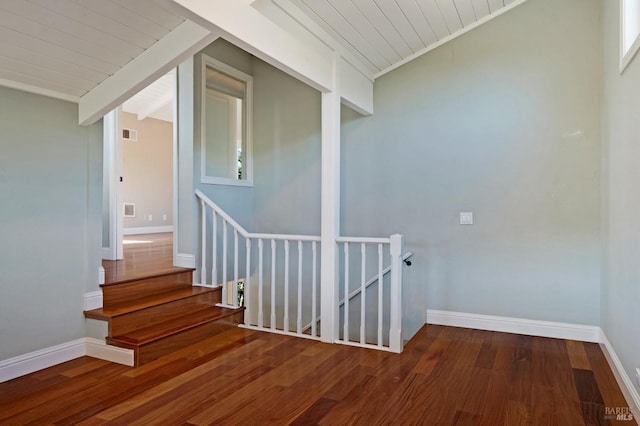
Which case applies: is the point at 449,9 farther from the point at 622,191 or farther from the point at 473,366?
the point at 473,366

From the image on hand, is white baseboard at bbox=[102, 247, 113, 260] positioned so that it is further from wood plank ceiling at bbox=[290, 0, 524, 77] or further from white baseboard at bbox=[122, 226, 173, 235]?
white baseboard at bbox=[122, 226, 173, 235]

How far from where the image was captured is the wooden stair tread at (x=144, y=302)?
116 inches

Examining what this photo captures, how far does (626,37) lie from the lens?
8.05 ft

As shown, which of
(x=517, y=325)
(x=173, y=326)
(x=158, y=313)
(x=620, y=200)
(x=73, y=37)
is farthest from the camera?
(x=517, y=325)

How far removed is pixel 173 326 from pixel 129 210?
5731mm

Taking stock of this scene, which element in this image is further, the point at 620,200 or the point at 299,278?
the point at 299,278

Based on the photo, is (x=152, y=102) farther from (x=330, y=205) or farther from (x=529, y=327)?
(x=529, y=327)

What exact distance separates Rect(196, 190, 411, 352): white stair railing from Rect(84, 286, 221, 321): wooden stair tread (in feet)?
0.66

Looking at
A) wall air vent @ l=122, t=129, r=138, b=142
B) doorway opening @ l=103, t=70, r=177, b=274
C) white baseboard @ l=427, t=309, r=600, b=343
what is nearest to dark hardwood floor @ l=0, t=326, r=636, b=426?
white baseboard @ l=427, t=309, r=600, b=343

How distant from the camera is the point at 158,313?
3.26 metres

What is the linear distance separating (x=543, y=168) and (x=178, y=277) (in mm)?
3464

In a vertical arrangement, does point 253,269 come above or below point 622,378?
above

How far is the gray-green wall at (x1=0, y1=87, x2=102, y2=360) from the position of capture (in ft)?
8.39

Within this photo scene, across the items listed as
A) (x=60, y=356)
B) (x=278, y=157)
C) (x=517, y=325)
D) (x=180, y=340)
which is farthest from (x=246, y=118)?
(x=517, y=325)
